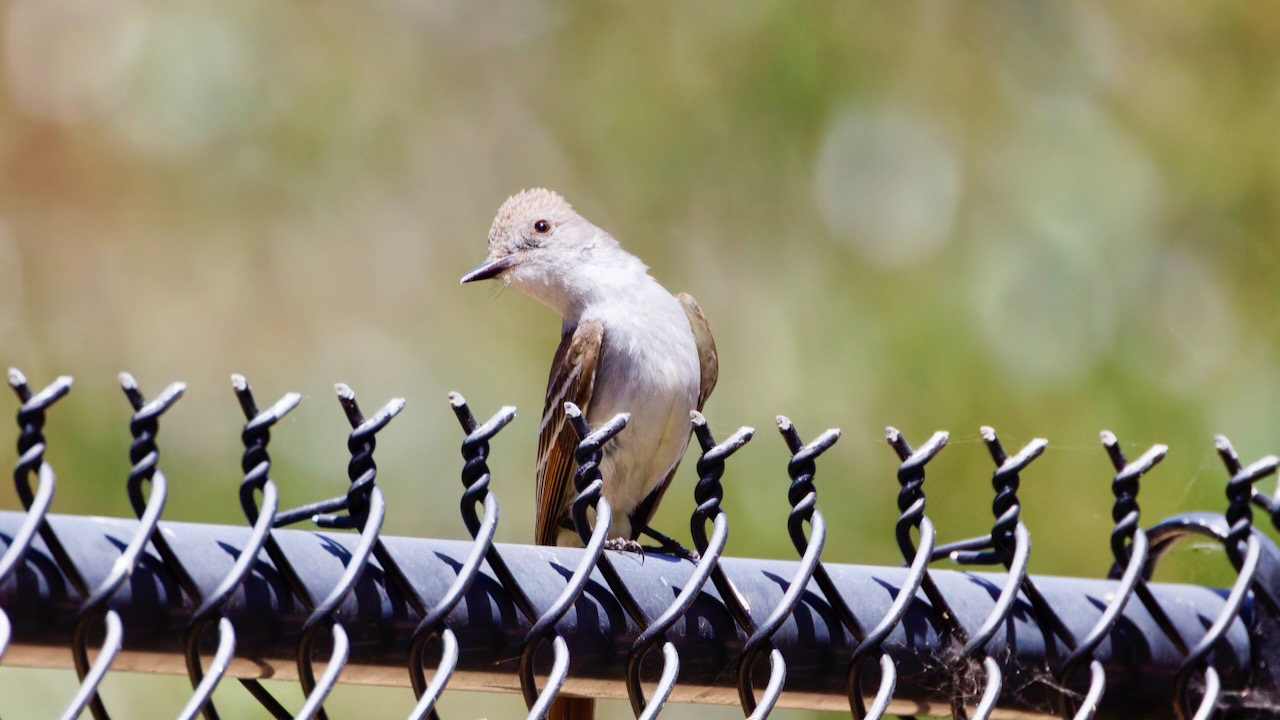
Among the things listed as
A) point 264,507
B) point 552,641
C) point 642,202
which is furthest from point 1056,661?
point 642,202

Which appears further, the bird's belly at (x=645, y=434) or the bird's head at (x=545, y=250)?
the bird's head at (x=545, y=250)

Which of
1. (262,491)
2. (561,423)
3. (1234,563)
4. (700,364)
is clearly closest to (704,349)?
(700,364)

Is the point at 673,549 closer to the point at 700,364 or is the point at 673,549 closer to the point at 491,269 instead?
the point at 700,364

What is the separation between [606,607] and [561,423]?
7.01 ft

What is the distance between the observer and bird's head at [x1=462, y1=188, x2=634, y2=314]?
14.4ft

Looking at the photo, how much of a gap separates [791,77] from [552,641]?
5.25 meters

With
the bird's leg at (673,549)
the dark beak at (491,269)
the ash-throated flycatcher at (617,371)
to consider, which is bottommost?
the bird's leg at (673,549)

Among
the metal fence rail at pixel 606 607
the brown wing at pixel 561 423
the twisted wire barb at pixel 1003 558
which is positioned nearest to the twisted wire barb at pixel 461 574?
the metal fence rail at pixel 606 607

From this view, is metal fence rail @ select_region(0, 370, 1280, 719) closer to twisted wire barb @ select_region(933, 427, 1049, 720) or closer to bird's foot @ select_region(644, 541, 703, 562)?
twisted wire barb @ select_region(933, 427, 1049, 720)

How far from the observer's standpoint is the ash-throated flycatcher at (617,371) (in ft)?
12.6

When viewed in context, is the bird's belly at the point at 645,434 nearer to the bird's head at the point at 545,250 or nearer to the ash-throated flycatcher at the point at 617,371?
the ash-throated flycatcher at the point at 617,371

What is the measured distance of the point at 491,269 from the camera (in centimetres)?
440

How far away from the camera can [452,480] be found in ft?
17.1

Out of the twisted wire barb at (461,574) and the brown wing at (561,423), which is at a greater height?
the twisted wire barb at (461,574)
